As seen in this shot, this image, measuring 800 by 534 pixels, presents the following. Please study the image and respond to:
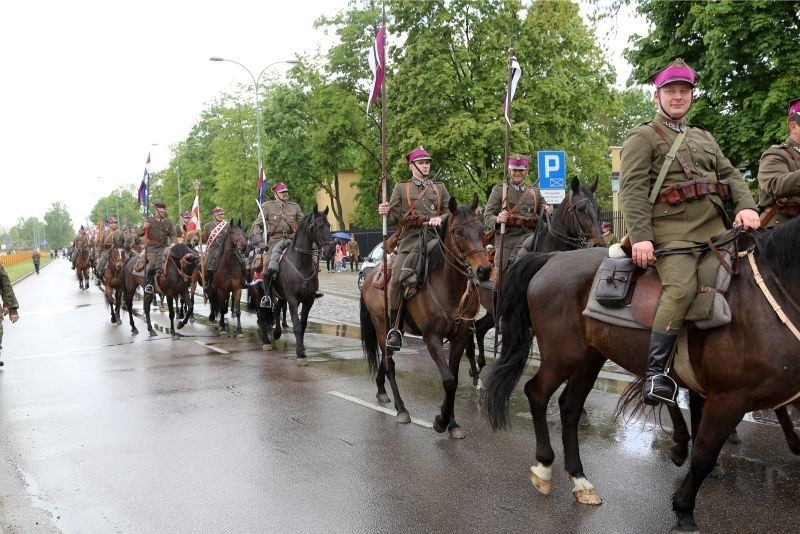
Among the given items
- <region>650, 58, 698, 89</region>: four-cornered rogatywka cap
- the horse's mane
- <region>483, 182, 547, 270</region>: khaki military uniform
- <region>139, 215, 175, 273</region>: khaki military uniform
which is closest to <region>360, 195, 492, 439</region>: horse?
<region>483, 182, 547, 270</region>: khaki military uniform

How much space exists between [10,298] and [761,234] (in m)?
10.5

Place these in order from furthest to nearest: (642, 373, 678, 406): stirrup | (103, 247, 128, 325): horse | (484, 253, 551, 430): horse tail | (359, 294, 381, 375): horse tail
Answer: (103, 247, 128, 325): horse → (359, 294, 381, 375): horse tail → (484, 253, 551, 430): horse tail → (642, 373, 678, 406): stirrup

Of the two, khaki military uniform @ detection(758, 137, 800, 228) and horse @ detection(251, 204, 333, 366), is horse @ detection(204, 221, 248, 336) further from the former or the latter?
khaki military uniform @ detection(758, 137, 800, 228)

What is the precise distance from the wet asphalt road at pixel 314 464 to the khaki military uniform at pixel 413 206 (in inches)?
74.5

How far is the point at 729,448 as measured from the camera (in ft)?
20.4

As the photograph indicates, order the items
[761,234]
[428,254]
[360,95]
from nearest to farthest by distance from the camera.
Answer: [761,234]
[428,254]
[360,95]

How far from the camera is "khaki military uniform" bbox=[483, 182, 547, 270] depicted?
974cm

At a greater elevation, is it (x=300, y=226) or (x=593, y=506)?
(x=300, y=226)

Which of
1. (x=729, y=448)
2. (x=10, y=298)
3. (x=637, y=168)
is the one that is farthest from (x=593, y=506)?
(x=10, y=298)

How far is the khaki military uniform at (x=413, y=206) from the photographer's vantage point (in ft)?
27.0

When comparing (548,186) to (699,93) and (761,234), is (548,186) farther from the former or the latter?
(761,234)

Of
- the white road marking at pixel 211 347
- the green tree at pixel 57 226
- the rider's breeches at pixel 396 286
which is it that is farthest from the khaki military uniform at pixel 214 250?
the green tree at pixel 57 226

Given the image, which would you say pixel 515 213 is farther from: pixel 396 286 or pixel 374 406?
pixel 374 406

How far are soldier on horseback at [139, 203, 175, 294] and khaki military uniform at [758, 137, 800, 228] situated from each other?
1297cm
